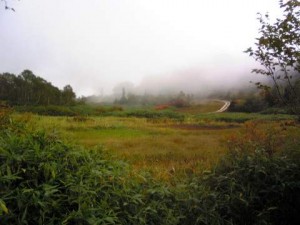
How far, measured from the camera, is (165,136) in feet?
44.7

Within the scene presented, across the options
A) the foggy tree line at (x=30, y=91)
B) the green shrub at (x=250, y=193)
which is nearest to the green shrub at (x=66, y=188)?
the green shrub at (x=250, y=193)

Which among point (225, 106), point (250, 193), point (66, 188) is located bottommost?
point (250, 193)

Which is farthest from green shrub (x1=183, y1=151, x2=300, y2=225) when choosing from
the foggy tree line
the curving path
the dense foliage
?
the curving path

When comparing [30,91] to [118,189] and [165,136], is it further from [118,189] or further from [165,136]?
[118,189]

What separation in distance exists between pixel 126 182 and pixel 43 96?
722 inches

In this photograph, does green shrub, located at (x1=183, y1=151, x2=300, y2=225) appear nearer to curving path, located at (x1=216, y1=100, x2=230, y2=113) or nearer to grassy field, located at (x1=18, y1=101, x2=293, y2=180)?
grassy field, located at (x1=18, y1=101, x2=293, y2=180)

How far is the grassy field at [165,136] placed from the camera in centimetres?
691

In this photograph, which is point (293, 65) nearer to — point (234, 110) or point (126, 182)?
point (126, 182)

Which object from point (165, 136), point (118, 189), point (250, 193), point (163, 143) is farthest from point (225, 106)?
point (118, 189)

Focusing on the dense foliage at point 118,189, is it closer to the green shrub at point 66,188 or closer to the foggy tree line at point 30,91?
the green shrub at point 66,188

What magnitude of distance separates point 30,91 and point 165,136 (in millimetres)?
8333

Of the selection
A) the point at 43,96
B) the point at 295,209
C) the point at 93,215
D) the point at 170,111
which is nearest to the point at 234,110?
the point at 170,111

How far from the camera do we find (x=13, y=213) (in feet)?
8.48

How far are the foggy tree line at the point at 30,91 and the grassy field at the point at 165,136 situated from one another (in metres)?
1.93
